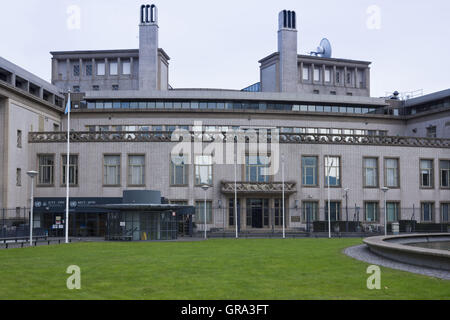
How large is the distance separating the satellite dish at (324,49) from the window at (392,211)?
39.6 metres

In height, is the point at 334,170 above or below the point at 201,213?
above

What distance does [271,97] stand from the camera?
70.6m

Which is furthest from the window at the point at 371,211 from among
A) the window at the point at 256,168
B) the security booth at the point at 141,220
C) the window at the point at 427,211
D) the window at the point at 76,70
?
the window at the point at 76,70

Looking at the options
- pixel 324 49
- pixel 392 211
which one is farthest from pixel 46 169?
pixel 324 49

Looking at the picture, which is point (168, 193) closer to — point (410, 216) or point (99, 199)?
point (99, 199)

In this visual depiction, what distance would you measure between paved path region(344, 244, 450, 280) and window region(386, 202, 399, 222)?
32.1 m

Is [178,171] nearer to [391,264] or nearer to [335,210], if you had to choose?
[335,210]

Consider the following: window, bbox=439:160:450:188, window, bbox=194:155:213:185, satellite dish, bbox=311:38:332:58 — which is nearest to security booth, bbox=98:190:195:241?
window, bbox=194:155:213:185

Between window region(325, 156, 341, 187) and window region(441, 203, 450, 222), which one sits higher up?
window region(325, 156, 341, 187)

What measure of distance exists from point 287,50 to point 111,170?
106 feet

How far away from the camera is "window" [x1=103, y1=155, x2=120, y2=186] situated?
58219mm

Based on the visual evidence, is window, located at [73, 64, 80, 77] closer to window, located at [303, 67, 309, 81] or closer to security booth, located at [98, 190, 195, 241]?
window, located at [303, 67, 309, 81]

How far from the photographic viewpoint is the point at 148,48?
74625 mm

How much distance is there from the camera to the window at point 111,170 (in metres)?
58.2
